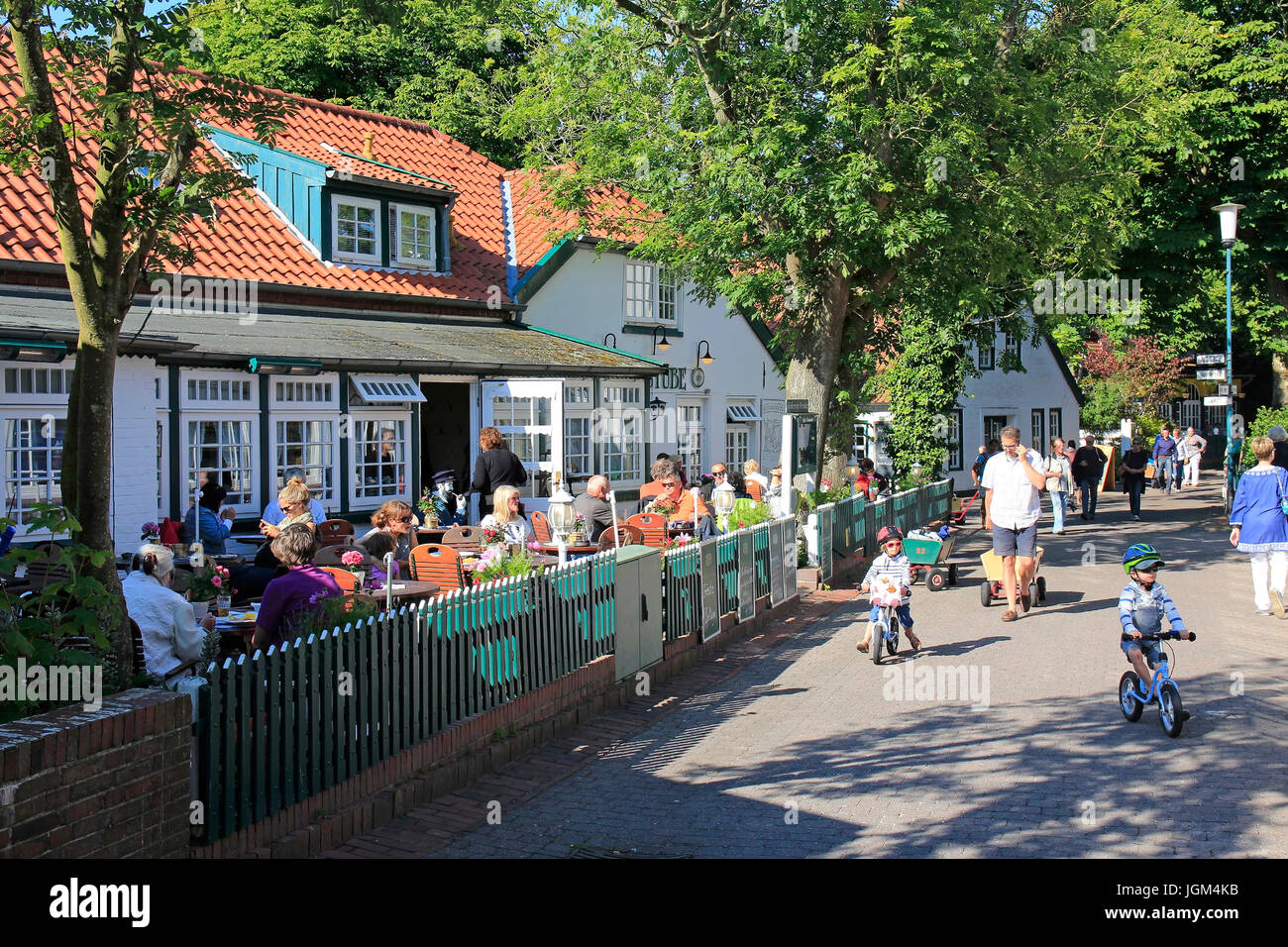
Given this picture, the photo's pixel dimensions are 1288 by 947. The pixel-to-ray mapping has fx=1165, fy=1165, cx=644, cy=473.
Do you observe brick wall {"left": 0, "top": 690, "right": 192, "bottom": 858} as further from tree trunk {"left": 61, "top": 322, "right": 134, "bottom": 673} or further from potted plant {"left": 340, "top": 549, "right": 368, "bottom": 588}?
potted plant {"left": 340, "top": 549, "right": 368, "bottom": 588}

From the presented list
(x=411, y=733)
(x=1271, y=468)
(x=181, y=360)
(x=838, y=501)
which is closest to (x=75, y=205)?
(x=411, y=733)

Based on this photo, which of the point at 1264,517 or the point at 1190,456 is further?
the point at 1190,456

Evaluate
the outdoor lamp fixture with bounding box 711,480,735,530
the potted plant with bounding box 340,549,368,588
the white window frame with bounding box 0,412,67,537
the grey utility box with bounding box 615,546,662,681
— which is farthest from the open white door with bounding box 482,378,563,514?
the grey utility box with bounding box 615,546,662,681

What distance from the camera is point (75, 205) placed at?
18.9 ft

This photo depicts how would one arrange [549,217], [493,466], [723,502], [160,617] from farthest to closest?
[549,217] → [493,466] → [723,502] → [160,617]

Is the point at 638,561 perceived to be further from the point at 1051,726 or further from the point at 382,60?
the point at 382,60

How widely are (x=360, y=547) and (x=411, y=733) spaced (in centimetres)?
431

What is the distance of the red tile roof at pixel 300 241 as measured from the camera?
15188 millimetres

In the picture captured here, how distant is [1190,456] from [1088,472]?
14.3 metres

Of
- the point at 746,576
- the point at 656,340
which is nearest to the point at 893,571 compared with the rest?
the point at 746,576

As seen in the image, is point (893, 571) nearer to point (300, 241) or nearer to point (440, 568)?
point (440, 568)

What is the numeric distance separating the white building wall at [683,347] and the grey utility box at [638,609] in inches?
432

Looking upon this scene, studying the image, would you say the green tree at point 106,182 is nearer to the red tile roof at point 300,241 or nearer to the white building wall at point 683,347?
the red tile roof at point 300,241

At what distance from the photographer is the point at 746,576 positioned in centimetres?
1277
